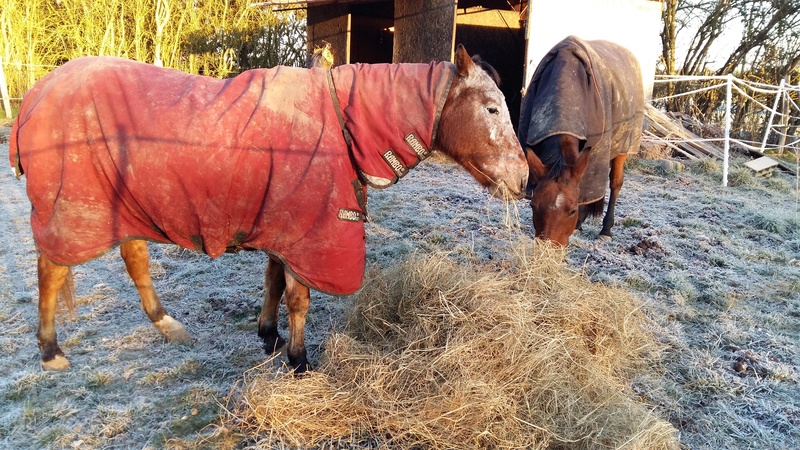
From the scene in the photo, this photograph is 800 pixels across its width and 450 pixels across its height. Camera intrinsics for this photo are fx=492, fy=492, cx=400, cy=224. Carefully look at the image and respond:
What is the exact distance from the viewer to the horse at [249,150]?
2.30 meters

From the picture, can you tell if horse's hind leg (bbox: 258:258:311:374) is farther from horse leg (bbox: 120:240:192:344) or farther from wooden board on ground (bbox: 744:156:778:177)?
wooden board on ground (bbox: 744:156:778:177)

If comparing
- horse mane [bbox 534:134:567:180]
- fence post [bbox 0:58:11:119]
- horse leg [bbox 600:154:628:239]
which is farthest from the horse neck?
fence post [bbox 0:58:11:119]

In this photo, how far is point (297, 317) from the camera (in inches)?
103

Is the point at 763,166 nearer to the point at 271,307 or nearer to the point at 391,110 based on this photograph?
the point at 391,110

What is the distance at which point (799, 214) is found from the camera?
6250 mm

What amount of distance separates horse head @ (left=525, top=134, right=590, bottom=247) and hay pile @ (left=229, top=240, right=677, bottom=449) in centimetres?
47

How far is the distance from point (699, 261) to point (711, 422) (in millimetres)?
2566

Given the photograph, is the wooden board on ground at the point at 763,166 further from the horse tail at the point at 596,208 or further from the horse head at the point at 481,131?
the horse head at the point at 481,131

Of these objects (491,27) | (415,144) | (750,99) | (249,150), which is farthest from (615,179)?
(491,27)

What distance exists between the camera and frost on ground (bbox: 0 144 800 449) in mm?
2363

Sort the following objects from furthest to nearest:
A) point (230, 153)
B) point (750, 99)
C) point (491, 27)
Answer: point (491, 27) < point (750, 99) < point (230, 153)

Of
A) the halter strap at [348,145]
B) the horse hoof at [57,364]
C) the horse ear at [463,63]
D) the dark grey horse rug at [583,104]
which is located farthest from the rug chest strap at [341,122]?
the horse hoof at [57,364]

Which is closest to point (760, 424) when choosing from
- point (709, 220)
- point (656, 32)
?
point (709, 220)

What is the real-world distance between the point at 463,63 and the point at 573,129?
1.44 m
